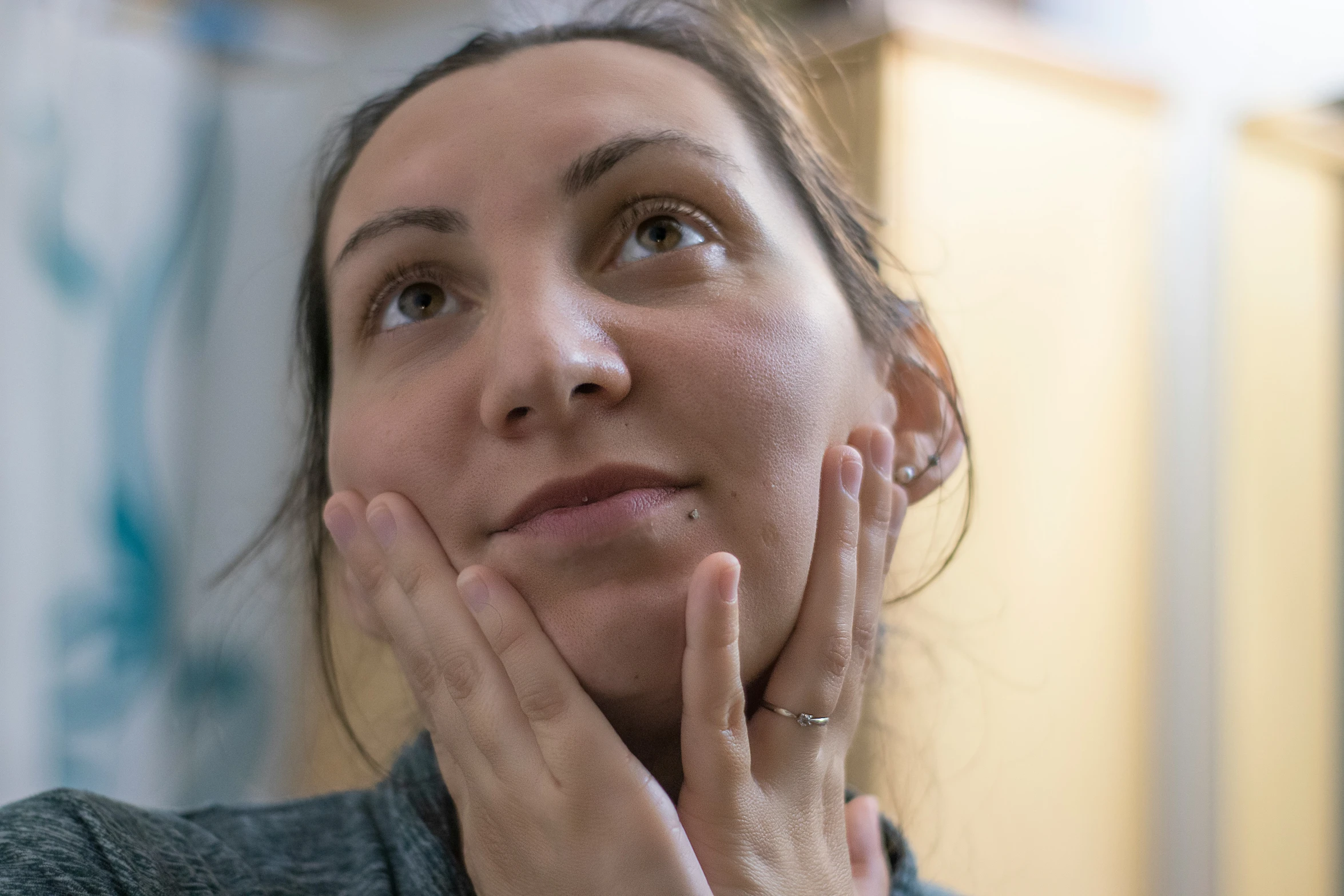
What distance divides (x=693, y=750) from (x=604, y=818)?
0.06 m

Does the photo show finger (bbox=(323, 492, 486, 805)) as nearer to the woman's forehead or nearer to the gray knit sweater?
the gray knit sweater

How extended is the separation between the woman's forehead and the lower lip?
202 mm

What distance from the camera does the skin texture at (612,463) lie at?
2.10 ft

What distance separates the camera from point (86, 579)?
1885 millimetres

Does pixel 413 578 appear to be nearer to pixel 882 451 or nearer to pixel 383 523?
pixel 383 523

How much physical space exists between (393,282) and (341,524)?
6.5 inches

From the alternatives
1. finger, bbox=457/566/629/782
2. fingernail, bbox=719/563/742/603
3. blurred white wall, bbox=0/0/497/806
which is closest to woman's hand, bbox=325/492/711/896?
finger, bbox=457/566/629/782

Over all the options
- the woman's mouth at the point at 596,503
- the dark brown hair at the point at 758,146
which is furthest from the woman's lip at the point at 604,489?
the dark brown hair at the point at 758,146

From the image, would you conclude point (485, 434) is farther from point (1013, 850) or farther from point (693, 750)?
point (1013, 850)

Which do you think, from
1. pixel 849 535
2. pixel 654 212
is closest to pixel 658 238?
pixel 654 212

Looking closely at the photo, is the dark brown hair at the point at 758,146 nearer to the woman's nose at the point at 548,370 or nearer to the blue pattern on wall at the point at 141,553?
the woman's nose at the point at 548,370

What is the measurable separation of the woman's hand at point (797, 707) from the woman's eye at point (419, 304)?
0.89 feet

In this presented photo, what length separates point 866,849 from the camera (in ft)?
2.82

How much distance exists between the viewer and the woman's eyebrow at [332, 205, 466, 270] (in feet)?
2.38
